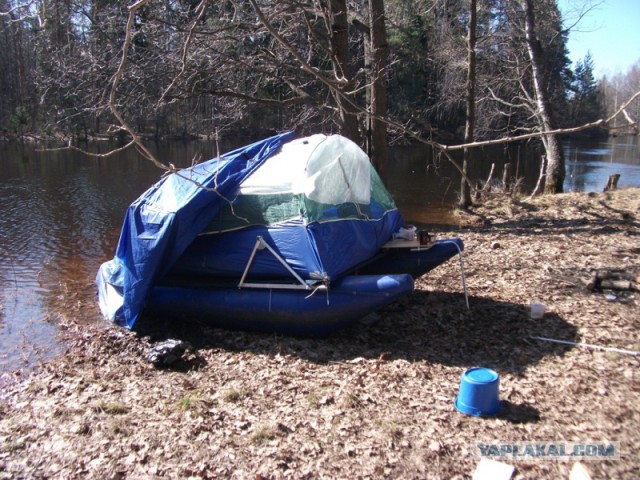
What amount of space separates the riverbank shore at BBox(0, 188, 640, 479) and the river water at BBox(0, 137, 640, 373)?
2.20 ft

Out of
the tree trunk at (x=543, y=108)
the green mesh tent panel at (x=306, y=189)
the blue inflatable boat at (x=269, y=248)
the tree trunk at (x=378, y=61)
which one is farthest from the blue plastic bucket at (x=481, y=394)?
the tree trunk at (x=543, y=108)

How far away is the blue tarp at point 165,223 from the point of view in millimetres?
6574

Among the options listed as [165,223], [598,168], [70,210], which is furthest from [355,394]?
[598,168]

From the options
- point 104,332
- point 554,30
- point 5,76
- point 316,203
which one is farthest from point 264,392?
point 5,76

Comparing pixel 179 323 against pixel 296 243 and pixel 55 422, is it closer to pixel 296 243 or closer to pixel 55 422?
pixel 296 243

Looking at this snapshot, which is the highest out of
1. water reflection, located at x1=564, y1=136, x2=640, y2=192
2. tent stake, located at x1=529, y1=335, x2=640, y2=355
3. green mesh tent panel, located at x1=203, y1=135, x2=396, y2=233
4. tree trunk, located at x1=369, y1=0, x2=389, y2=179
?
tree trunk, located at x1=369, y1=0, x2=389, y2=179

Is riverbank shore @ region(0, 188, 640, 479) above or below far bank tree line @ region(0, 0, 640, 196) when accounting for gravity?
below

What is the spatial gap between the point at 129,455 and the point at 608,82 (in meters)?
79.1

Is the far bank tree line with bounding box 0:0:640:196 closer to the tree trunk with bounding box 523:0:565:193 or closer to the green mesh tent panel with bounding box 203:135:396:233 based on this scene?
the tree trunk with bounding box 523:0:565:193

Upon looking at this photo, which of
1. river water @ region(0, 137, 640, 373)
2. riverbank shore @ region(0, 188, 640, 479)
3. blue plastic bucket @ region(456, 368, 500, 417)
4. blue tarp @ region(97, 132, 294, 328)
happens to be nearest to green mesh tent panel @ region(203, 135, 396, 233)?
blue tarp @ region(97, 132, 294, 328)

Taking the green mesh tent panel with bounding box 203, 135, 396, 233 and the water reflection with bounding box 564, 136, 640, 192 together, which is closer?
the green mesh tent panel with bounding box 203, 135, 396, 233

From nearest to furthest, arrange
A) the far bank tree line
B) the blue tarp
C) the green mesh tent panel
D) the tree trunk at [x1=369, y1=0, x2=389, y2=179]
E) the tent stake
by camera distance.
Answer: the tent stake, the green mesh tent panel, the blue tarp, the far bank tree line, the tree trunk at [x1=369, y1=0, x2=389, y2=179]

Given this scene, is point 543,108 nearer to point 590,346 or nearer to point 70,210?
point 590,346

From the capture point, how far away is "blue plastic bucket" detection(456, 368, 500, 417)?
4.28 meters
